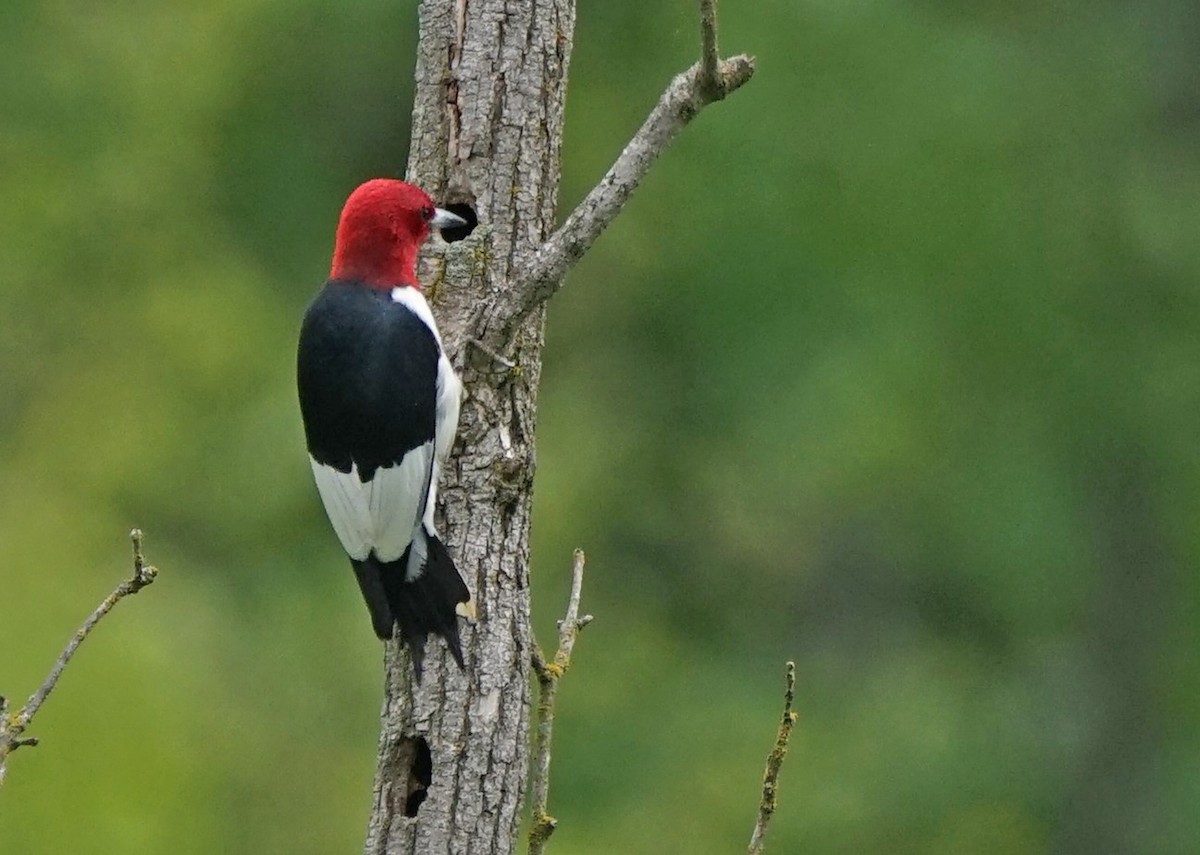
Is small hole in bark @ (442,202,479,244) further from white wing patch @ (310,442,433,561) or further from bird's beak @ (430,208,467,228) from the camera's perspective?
white wing patch @ (310,442,433,561)

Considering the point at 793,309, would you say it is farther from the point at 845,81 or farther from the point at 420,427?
the point at 420,427

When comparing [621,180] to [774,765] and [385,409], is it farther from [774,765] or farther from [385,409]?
[774,765]

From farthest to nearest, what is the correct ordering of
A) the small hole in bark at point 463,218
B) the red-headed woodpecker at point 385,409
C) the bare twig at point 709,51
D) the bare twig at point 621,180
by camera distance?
1. the small hole in bark at point 463,218
2. the red-headed woodpecker at point 385,409
3. the bare twig at point 621,180
4. the bare twig at point 709,51

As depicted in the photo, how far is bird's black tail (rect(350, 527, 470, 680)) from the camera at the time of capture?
160 inches

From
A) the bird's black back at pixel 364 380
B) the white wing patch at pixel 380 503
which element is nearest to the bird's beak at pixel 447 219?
the bird's black back at pixel 364 380

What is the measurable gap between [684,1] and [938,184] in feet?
5.56

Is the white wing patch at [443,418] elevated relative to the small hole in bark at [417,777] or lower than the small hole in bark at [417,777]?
elevated

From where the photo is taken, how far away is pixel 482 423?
434 cm

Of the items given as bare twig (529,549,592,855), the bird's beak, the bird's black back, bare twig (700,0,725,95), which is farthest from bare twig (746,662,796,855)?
the bird's beak

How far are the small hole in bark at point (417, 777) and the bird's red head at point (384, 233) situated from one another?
1139 mm

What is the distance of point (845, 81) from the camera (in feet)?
30.4

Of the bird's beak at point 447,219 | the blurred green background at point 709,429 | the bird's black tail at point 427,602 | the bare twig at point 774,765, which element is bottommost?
the bare twig at point 774,765

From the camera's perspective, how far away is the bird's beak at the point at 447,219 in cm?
444

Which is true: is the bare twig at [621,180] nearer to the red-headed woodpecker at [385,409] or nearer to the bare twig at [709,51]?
the bare twig at [709,51]
